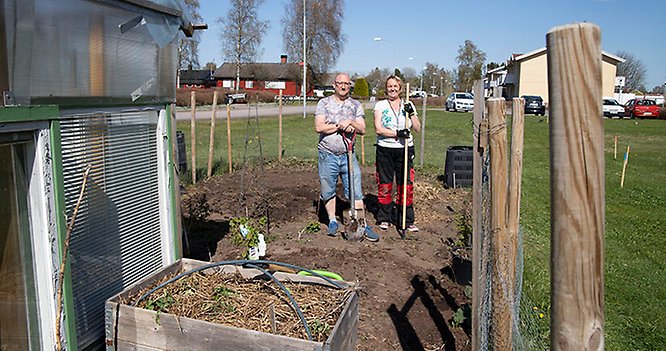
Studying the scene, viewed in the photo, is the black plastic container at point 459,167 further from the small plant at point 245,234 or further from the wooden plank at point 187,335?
the wooden plank at point 187,335

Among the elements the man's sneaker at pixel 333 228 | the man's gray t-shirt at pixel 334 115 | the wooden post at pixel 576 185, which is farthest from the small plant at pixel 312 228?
the wooden post at pixel 576 185

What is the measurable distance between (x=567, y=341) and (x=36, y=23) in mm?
2722

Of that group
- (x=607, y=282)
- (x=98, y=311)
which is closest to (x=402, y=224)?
(x=607, y=282)

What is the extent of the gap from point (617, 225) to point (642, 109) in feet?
98.0

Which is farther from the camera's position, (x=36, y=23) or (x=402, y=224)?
(x=402, y=224)

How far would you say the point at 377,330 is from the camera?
405cm

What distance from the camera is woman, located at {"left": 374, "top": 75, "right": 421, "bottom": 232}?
6262 mm

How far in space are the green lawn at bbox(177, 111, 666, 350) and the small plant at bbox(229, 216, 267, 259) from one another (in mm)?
1704

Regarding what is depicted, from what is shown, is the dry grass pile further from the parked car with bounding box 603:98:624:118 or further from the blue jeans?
the parked car with bounding box 603:98:624:118

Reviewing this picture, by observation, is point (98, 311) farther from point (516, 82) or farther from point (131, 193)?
point (516, 82)

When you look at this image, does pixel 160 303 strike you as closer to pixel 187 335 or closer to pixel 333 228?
pixel 187 335

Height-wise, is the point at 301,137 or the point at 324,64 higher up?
the point at 324,64

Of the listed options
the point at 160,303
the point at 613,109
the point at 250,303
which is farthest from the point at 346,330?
the point at 613,109

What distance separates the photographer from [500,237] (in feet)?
8.86
